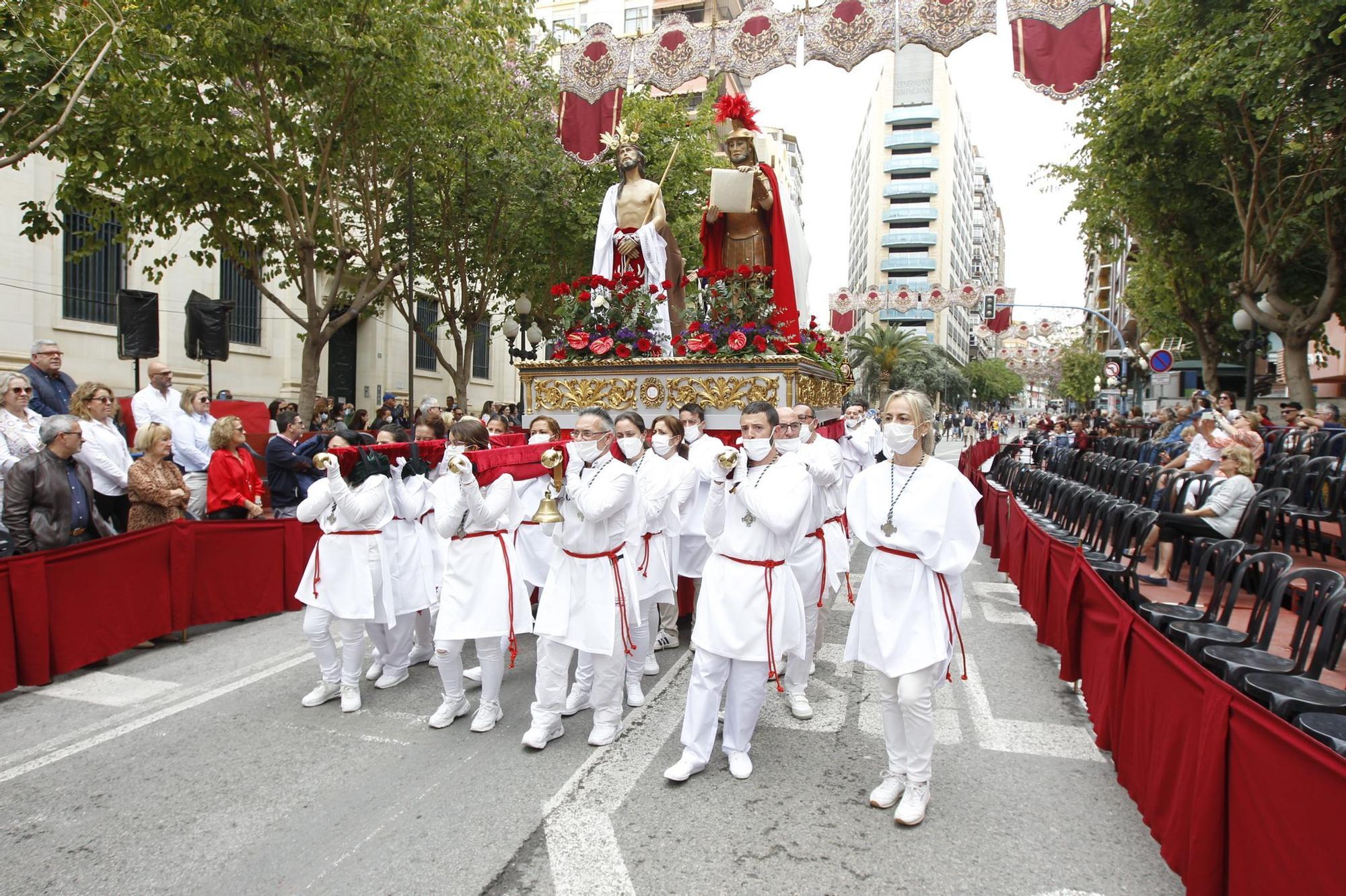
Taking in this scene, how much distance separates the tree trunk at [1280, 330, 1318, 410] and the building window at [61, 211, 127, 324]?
72.8 feet

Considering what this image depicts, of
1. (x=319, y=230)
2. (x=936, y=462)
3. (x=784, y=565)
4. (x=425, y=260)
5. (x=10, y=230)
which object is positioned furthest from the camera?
(x=425, y=260)

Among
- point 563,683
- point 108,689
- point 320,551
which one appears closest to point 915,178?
point 320,551

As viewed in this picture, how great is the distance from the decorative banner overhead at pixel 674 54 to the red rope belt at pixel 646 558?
401 inches

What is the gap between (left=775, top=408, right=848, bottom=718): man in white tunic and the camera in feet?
15.6

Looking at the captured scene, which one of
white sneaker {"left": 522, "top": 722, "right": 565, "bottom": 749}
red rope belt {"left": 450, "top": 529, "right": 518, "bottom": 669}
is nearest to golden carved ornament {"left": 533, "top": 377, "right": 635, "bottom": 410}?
red rope belt {"left": 450, "top": 529, "right": 518, "bottom": 669}

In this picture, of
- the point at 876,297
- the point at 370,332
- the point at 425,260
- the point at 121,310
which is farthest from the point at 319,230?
the point at 876,297

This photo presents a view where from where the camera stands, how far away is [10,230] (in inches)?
572

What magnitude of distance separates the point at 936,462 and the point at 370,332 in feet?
80.7

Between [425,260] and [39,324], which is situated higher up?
[425,260]

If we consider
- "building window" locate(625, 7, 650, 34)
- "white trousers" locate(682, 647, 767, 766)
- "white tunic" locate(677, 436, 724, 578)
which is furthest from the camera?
"building window" locate(625, 7, 650, 34)

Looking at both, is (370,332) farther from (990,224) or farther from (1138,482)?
(990,224)

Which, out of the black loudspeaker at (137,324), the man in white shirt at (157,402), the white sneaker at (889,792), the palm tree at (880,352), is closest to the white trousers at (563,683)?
the white sneaker at (889,792)

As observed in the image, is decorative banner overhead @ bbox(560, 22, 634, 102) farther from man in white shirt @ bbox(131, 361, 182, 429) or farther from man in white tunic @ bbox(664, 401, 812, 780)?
man in white tunic @ bbox(664, 401, 812, 780)

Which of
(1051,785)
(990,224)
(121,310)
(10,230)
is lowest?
(1051,785)
